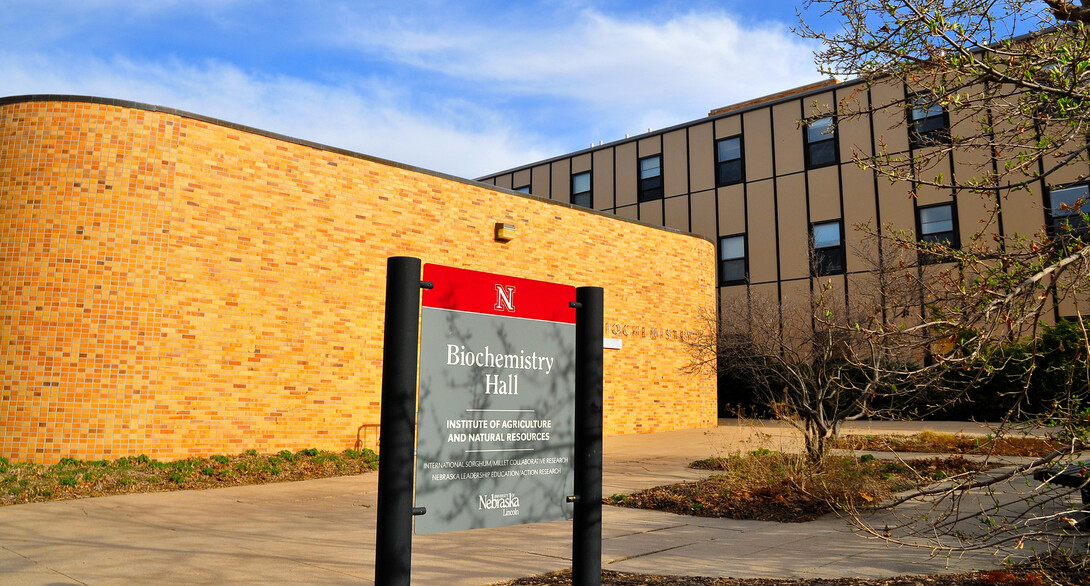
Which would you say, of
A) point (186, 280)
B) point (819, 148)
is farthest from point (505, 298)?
point (819, 148)

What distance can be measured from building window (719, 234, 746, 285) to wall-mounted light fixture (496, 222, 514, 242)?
15.0 metres

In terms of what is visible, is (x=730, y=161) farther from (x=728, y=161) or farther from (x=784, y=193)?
(x=784, y=193)

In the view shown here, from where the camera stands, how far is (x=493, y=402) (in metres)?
4.16

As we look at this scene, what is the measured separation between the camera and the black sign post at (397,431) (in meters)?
3.64

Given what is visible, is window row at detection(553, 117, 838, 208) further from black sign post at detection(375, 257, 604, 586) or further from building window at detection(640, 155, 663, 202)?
black sign post at detection(375, 257, 604, 586)

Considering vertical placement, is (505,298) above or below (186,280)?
below

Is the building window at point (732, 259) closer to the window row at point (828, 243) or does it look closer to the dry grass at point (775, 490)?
the window row at point (828, 243)

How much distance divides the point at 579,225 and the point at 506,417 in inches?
611

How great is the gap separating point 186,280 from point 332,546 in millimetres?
7539

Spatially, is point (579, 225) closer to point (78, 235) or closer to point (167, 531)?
point (78, 235)

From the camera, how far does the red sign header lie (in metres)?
4.00

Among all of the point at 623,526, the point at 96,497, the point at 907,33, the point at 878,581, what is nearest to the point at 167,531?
the point at 96,497

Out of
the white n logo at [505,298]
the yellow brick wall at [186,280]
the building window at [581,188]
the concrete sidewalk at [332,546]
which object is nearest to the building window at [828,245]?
the building window at [581,188]

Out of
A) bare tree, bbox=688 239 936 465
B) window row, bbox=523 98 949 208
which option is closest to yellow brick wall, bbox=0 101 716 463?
bare tree, bbox=688 239 936 465
